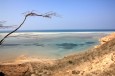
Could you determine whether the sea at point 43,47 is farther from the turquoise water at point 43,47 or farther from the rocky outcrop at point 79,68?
the rocky outcrop at point 79,68

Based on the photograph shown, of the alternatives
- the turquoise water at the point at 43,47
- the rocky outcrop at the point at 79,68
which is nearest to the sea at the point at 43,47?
the turquoise water at the point at 43,47

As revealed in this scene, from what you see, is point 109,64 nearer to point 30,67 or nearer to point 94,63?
point 94,63

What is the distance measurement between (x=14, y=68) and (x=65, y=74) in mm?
3225

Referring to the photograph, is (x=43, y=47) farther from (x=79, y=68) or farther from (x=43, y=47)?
(x=79, y=68)

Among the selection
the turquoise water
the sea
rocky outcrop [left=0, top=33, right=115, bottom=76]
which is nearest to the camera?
rocky outcrop [left=0, top=33, right=115, bottom=76]

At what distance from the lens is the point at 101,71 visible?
11.6m

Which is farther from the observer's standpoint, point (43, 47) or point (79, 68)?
point (43, 47)

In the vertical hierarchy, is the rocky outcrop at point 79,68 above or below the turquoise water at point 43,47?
above

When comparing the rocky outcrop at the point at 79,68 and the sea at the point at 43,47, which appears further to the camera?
the sea at the point at 43,47

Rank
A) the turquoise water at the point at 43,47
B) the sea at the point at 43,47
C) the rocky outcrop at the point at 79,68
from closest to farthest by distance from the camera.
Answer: the rocky outcrop at the point at 79,68, the sea at the point at 43,47, the turquoise water at the point at 43,47

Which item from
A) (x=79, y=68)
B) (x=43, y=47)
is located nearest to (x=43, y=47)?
(x=43, y=47)

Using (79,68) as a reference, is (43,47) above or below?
below

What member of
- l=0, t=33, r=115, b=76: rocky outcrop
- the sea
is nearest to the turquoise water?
the sea

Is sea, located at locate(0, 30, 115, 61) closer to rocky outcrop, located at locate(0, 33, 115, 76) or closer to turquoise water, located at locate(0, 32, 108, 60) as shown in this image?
turquoise water, located at locate(0, 32, 108, 60)
